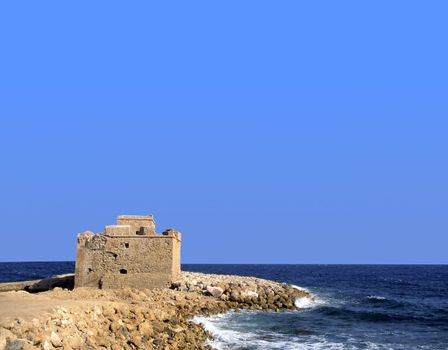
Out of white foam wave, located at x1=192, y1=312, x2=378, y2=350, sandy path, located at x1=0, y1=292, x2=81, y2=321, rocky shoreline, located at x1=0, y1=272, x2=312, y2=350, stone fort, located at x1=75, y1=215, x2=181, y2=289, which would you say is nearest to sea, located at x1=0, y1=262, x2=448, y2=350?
white foam wave, located at x1=192, y1=312, x2=378, y2=350

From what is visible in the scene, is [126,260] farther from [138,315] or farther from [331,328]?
[331,328]

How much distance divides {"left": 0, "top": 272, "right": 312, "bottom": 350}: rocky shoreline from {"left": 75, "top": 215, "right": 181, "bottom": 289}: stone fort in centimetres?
159

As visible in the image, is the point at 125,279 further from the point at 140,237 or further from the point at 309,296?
the point at 309,296

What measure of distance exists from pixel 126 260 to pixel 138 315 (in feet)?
40.1

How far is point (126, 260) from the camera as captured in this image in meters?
36.5

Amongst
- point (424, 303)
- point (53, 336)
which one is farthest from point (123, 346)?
point (424, 303)

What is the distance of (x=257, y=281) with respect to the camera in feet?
140

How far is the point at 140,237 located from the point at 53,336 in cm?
1878

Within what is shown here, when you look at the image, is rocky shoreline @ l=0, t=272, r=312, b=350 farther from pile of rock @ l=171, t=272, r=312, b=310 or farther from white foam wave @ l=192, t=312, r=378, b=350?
white foam wave @ l=192, t=312, r=378, b=350

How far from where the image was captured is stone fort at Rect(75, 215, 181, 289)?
1432 inches

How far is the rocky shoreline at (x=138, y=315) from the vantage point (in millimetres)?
18062

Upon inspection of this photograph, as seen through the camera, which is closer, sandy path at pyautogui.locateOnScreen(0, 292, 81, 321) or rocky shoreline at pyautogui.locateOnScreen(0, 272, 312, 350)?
rocky shoreline at pyautogui.locateOnScreen(0, 272, 312, 350)

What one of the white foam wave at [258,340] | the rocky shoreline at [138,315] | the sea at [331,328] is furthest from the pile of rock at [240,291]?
the white foam wave at [258,340]

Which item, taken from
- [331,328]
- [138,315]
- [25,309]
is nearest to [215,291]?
[331,328]
